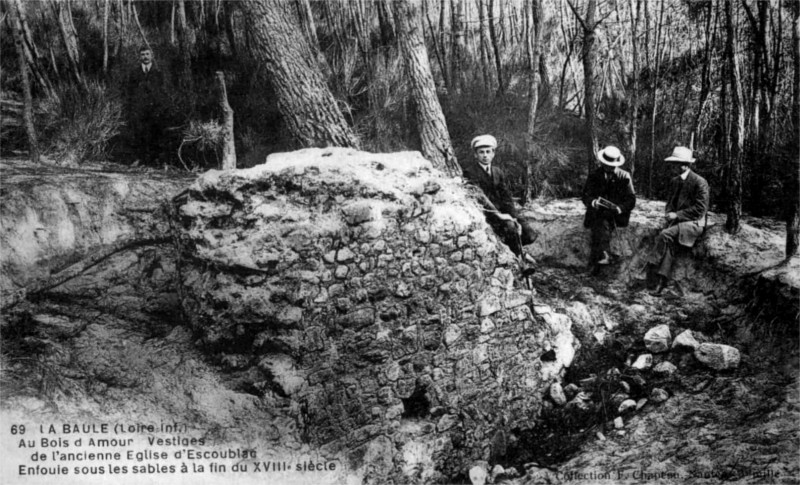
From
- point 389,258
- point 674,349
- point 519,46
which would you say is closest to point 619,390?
point 674,349

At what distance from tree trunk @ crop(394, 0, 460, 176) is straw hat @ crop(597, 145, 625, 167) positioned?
1.24 m

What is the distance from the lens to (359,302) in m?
3.76

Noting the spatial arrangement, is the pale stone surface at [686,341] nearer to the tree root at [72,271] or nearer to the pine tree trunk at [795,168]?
the pine tree trunk at [795,168]

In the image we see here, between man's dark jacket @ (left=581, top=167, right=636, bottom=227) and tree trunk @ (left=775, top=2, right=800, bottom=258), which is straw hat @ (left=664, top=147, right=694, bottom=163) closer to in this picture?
man's dark jacket @ (left=581, top=167, right=636, bottom=227)

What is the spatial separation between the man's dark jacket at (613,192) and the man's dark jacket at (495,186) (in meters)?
0.73

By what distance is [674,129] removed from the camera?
4.72 meters

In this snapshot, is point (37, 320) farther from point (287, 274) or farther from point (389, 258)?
point (389, 258)

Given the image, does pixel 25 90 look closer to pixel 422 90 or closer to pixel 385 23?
pixel 385 23

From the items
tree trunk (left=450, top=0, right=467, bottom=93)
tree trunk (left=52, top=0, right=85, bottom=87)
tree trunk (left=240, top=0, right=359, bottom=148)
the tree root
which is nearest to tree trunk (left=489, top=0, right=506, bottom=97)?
tree trunk (left=450, top=0, right=467, bottom=93)

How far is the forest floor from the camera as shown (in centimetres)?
354

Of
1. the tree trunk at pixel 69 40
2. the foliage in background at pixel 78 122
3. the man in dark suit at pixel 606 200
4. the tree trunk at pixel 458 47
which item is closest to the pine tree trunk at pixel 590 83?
the man in dark suit at pixel 606 200

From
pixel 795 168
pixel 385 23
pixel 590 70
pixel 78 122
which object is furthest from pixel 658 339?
pixel 78 122

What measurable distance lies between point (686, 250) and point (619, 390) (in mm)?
1311

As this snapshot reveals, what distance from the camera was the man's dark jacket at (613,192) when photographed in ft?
15.5
